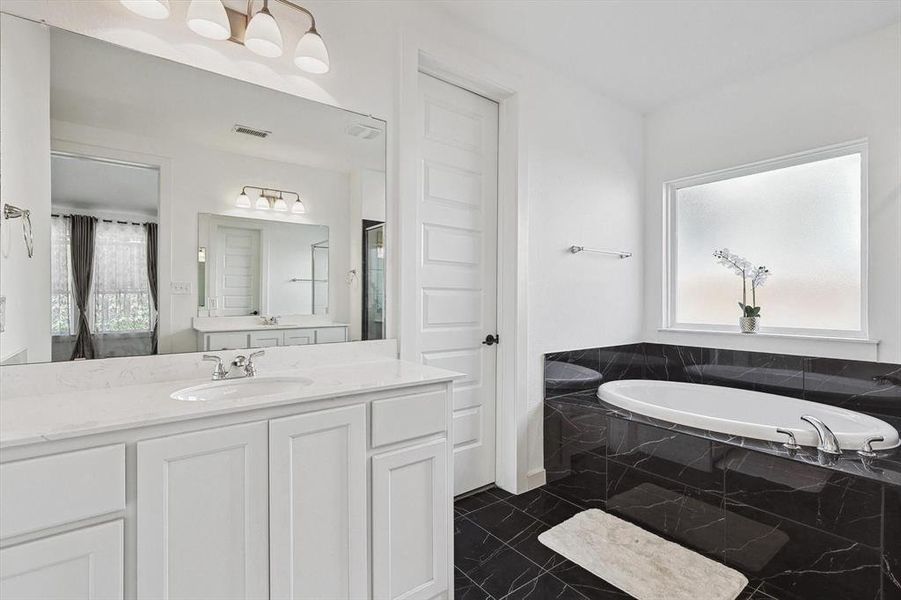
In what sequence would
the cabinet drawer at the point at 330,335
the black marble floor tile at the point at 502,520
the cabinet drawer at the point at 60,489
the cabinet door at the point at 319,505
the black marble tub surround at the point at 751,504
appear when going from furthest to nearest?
the black marble floor tile at the point at 502,520, the cabinet drawer at the point at 330,335, the black marble tub surround at the point at 751,504, the cabinet door at the point at 319,505, the cabinet drawer at the point at 60,489

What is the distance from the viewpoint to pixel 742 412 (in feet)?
8.99

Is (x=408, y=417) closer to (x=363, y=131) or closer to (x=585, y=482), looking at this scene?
(x=363, y=131)

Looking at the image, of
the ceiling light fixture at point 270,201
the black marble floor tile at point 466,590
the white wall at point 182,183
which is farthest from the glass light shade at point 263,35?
the black marble floor tile at point 466,590

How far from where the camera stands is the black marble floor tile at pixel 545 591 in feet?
5.59

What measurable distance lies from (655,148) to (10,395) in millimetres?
3902

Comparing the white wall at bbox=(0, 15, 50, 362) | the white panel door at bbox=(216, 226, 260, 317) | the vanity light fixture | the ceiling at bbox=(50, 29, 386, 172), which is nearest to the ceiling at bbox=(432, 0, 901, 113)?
the vanity light fixture

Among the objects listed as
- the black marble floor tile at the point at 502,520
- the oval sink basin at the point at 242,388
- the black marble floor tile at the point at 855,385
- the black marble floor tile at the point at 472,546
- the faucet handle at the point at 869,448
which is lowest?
the black marble floor tile at the point at 472,546

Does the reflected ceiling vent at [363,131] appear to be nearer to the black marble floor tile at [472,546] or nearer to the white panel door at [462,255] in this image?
the white panel door at [462,255]

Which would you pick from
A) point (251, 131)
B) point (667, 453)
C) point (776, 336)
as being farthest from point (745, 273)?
point (251, 131)

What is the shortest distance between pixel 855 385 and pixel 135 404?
10.9 ft

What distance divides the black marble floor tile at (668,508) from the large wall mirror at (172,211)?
4.93ft

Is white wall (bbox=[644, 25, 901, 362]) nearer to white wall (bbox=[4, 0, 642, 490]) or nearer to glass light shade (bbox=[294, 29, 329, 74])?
white wall (bbox=[4, 0, 642, 490])

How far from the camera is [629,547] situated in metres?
2.02

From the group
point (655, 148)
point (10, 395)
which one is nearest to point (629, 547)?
point (10, 395)
